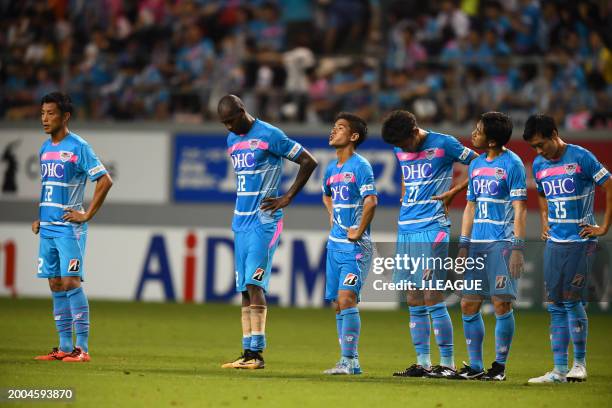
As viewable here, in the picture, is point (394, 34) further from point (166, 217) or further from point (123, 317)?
point (123, 317)

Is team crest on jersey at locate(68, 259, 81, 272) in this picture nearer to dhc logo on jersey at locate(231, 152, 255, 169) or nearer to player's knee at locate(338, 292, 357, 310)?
dhc logo on jersey at locate(231, 152, 255, 169)

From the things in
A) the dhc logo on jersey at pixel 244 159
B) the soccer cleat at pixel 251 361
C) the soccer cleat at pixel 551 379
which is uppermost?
the dhc logo on jersey at pixel 244 159

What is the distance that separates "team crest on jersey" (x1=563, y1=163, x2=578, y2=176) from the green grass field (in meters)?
1.93

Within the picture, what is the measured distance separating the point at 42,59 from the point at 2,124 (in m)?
1.80

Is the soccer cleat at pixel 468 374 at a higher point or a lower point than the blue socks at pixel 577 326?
lower

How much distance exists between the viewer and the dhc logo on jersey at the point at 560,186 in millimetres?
10422

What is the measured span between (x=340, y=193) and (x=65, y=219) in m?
2.76

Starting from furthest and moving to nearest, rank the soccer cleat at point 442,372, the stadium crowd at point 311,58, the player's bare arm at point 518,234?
the stadium crowd at point 311,58
the soccer cleat at point 442,372
the player's bare arm at point 518,234

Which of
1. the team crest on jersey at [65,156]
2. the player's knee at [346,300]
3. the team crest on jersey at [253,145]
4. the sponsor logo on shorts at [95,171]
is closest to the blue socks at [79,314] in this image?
the sponsor logo on shorts at [95,171]

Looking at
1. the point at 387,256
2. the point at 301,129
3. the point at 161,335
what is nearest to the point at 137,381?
the point at 387,256

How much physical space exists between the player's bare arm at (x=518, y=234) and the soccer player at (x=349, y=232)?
1339 mm

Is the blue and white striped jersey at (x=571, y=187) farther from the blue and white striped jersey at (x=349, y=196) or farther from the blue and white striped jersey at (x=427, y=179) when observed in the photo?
the blue and white striped jersey at (x=349, y=196)

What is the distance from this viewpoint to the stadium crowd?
66.1 feet

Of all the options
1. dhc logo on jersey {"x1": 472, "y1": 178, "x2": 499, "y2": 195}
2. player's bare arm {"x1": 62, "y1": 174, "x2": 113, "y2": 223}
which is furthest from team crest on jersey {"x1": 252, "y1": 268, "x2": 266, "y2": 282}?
dhc logo on jersey {"x1": 472, "y1": 178, "x2": 499, "y2": 195}
